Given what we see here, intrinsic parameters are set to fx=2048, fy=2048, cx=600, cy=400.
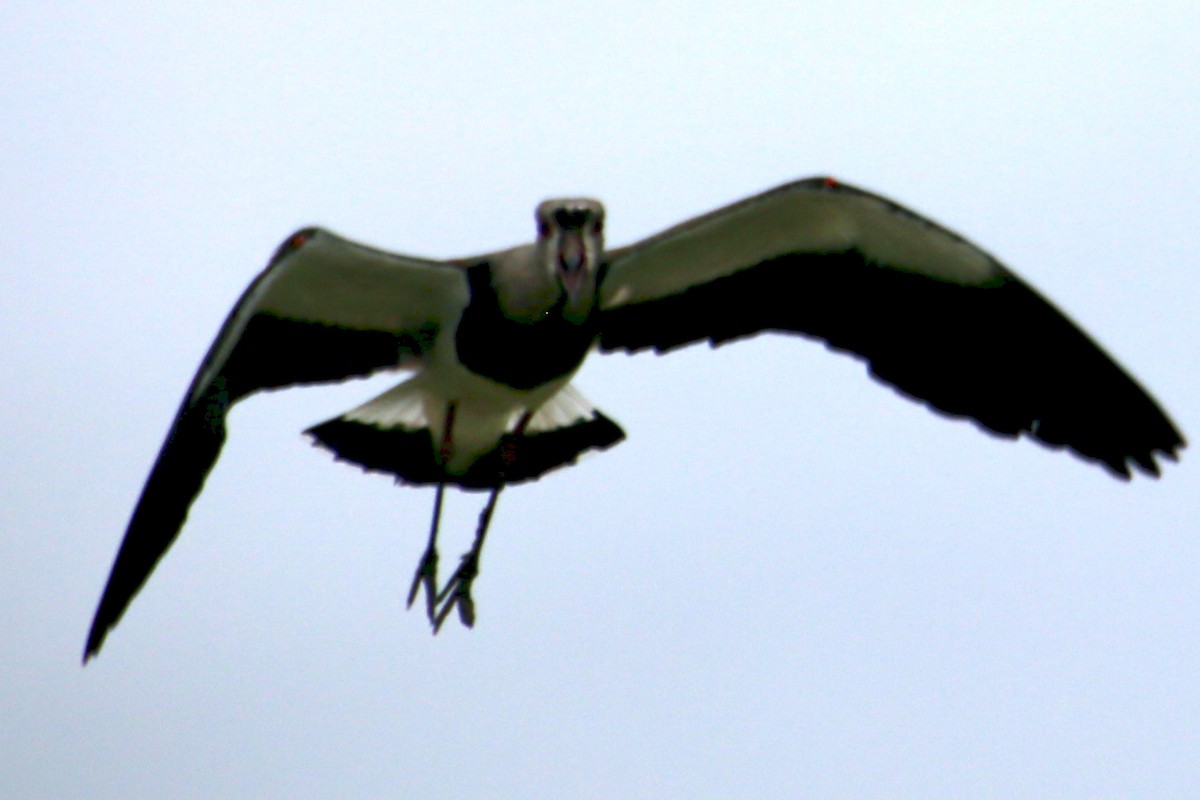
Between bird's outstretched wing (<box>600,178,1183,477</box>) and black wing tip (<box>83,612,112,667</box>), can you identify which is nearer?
black wing tip (<box>83,612,112,667</box>)

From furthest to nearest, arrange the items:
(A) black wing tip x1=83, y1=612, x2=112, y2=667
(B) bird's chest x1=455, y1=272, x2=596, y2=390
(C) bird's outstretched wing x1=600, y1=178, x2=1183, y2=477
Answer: (C) bird's outstretched wing x1=600, y1=178, x2=1183, y2=477 < (B) bird's chest x1=455, y1=272, x2=596, y2=390 < (A) black wing tip x1=83, y1=612, x2=112, y2=667

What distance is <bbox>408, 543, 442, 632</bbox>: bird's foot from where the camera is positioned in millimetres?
10047

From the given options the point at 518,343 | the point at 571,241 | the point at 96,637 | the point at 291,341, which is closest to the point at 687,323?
the point at 518,343

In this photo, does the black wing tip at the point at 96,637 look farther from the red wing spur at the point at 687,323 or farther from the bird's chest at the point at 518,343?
the bird's chest at the point at 518,343

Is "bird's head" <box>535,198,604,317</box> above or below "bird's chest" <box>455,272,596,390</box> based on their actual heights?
above

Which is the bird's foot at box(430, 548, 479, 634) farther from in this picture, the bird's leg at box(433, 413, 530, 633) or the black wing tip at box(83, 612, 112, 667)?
the black wing tip at box(83, 612, 112, 667)

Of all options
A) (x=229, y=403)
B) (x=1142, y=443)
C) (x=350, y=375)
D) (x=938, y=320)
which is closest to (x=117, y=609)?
(x=229, y=403)

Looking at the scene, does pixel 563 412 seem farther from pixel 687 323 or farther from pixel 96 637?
pixel 96 637

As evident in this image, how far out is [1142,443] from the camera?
9375 mm

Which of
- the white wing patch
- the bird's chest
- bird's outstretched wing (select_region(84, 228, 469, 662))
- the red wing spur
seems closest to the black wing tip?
bird's outstretched wing (select_region(84, 228, 469, 662))

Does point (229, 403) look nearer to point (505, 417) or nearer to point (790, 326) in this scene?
point (505, 417)

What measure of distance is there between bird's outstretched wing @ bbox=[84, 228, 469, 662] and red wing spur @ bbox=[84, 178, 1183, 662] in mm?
11

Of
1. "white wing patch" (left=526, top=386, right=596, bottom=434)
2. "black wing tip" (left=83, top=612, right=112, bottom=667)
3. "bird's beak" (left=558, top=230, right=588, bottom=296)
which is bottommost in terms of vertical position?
"black wing tip" (left=83, top=612, right=112, bottom=667)

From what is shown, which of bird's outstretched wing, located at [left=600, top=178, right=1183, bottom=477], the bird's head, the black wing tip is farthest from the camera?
bird's outstretched wing, located at [left=600, top=178, right=1183, bottom=477]
